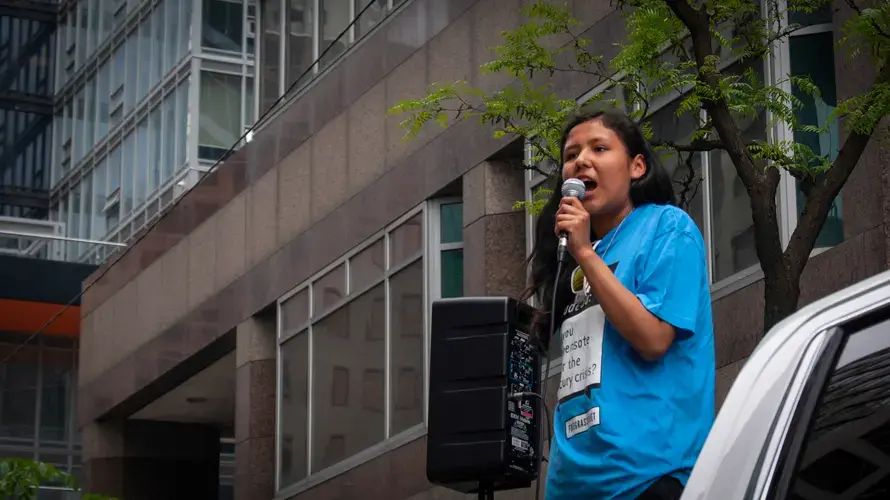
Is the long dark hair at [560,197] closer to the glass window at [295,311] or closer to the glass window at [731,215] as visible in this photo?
the glass window at [731,215]

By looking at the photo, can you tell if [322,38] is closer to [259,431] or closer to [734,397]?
[259,431]

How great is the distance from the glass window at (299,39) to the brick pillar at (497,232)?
249 inches

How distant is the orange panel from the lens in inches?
1399

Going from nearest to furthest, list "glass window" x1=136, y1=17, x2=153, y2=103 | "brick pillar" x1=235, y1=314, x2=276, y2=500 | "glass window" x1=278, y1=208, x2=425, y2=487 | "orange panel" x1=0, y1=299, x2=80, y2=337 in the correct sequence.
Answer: "glass window" x1=278, y1=208, x2=425, y2=487 < "brick pillar" x1=235, y1=314, x2=276, y2=500 < "glass window" x1=136, y1=17, x2=153, y2=103 < "orange panel" x1=0, y1=299, x2=80, y2=337

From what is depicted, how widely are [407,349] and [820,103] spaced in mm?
7152

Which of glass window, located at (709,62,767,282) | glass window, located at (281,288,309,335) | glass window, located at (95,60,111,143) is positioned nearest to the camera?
glass window, located at (709,62,767,282)

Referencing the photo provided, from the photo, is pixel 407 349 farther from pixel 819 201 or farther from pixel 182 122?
pixel 182 122

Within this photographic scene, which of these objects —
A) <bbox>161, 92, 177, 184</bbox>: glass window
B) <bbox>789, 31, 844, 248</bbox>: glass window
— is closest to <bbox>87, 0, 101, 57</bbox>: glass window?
<bbox>161, 92, 177, 184</bbox>: glass window

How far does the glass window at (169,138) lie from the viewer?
31062 mm

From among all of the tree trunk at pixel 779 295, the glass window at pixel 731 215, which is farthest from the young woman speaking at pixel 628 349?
the glass window at pixel 731 215

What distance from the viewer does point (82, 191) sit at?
38.2 metres

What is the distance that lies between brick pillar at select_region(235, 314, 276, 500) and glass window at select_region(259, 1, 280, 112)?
3.37 m

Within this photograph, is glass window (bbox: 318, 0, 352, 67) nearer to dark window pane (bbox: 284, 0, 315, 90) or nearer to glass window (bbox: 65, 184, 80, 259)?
dark window pane (bbox: 284, 0, 315, 90)

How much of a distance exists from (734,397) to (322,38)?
66.8 feet
